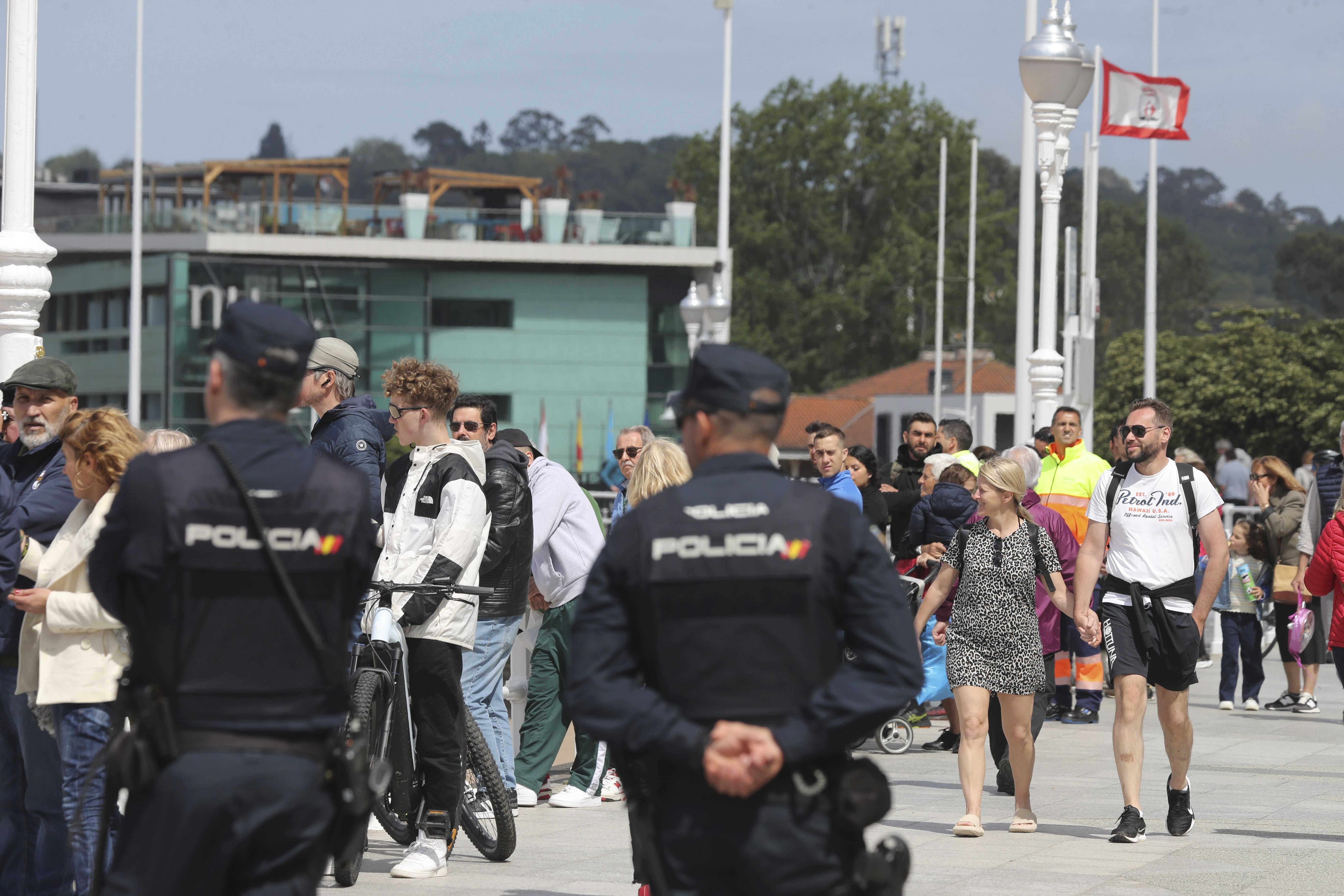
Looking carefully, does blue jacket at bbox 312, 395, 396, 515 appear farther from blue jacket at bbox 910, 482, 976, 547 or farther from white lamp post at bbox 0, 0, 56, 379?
blue jacket at bbox 910, 482, 976, 547

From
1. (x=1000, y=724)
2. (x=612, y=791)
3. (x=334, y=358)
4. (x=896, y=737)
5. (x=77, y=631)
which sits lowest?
(x=896, y=737)

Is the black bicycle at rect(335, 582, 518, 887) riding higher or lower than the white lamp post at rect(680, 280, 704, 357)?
lower

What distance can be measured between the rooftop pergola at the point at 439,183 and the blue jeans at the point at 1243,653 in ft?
147

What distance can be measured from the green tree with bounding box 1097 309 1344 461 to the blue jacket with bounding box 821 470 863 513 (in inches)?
1969

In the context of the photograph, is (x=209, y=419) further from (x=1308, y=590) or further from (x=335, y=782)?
(x=1308, y=590)

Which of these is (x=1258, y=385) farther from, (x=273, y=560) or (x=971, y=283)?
(x=273, y=560)

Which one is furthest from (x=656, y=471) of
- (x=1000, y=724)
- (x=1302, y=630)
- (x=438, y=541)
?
(x=1302, y=630)

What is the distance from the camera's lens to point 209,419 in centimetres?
428

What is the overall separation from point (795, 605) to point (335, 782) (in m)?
1.10

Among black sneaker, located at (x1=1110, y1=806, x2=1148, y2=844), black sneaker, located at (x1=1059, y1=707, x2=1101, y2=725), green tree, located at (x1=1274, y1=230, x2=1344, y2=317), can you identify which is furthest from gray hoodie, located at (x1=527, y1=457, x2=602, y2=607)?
green tree, located at (x1=1274, y1=230, x2=1344, y2=317)

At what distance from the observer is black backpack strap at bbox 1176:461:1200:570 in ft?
28.9

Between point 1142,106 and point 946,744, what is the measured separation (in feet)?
46.9

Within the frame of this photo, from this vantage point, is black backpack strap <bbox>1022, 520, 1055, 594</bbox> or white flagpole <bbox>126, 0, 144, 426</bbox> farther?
white flagpole <bbox>126, 0, 144, 426</bbox>

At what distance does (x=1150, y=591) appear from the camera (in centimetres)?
878
